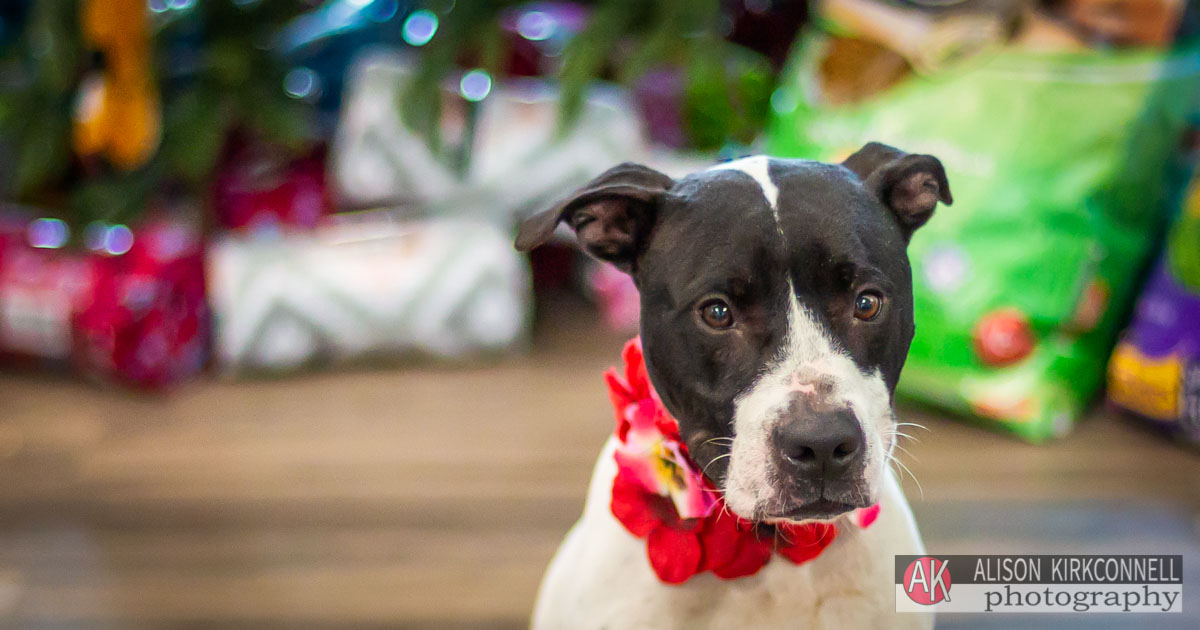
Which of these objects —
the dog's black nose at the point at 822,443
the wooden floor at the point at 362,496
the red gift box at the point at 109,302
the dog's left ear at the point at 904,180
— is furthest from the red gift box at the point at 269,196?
the dog's black nose at the point at 822,443

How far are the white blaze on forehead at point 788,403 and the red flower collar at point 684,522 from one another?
0.05 meters

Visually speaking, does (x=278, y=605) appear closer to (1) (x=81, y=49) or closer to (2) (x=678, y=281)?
(2) (x=678, y=281)

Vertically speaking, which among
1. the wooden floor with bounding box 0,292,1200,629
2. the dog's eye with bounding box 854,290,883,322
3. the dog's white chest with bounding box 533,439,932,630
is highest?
the dog's eye with bounding box 854,290,883,322

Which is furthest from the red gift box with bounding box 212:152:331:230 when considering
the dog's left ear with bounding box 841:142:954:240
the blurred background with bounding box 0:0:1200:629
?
the dog's left ear with bounding box 841:142:954:240

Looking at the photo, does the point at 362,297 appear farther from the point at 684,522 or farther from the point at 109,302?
the point at 684,522

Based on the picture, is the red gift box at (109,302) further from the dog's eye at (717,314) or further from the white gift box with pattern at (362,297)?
the dog's eye at (717,314)

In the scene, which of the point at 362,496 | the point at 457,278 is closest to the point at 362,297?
the point at 457,278

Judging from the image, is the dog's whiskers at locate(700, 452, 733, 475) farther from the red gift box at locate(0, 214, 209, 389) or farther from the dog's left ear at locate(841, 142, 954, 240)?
the red gift box at locate(0, 214, 209, 389)

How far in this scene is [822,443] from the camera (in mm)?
735

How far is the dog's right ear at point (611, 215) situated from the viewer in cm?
85

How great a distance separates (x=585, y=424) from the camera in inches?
79.2

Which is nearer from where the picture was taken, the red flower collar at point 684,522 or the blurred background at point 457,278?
the red flower collar at point 684,522

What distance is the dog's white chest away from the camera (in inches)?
33.7

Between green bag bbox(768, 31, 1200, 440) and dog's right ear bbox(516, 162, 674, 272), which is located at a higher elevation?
dog's right ear bbox(516, 162, 674, 272)
